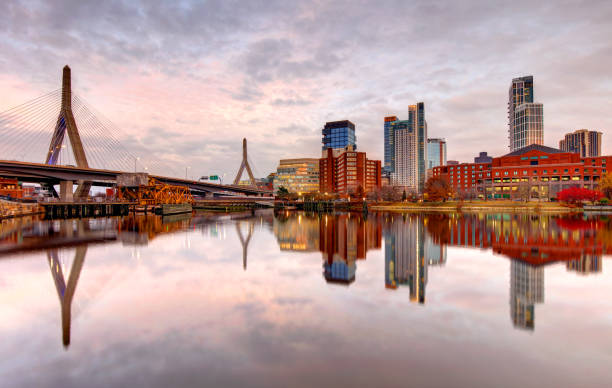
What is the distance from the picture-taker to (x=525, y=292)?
38.8 ft

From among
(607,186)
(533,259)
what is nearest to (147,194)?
(533,259)

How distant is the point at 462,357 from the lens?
6.91 meters

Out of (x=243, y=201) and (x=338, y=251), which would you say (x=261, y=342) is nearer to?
(x=338, y=251)

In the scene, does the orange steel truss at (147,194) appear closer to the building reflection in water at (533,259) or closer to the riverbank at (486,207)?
the riverbank at (486,207)

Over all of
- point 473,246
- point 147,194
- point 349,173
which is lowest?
point 473,246

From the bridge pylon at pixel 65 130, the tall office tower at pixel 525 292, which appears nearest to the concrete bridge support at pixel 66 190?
the bridge pylon at pixel 65 130

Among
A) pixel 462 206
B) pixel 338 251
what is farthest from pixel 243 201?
pixel 338 251

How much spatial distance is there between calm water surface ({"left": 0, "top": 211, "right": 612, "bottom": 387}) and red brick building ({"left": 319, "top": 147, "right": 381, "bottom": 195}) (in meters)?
138

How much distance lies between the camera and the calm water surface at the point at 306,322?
6.34 meters

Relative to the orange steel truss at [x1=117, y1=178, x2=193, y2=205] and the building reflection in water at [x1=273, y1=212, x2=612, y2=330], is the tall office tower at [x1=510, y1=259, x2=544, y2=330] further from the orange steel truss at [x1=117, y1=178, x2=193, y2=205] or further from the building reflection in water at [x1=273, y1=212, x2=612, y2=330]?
the orange steel truss at [x1=117, y1=178, x2=193, y2=205]

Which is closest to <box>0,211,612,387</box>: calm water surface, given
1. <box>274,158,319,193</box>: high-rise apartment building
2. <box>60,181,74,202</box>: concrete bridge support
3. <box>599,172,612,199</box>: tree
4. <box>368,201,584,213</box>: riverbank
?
<box>60,181,74,202</box>: concrete bridge support

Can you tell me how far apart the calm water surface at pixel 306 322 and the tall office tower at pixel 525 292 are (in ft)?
0.23

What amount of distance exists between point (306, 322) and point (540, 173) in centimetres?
14688

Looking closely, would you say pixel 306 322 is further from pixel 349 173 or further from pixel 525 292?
pixel 349 173
